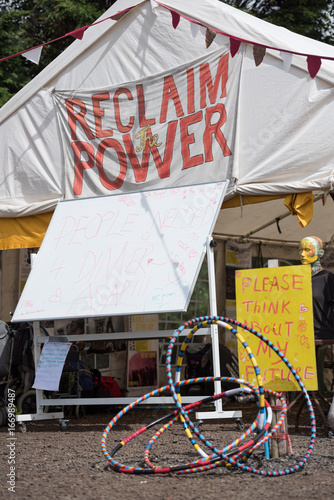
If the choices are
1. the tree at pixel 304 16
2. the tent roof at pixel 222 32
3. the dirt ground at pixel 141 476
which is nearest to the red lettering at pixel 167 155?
the tent roof at pixel 222 32

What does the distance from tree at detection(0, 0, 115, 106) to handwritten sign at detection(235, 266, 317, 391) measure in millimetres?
8462

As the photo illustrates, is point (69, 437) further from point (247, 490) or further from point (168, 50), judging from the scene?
point (168, 50)

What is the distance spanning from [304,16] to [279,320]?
10230 millimetres

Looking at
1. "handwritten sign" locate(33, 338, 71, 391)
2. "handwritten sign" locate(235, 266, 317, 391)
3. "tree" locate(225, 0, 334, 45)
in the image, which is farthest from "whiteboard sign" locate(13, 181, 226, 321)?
"tree" locate(225, 0, 334, 45)

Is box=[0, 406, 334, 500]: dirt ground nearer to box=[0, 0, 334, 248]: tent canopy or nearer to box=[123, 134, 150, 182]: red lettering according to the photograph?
box=[0, 0, 334, 248]: tent canopy

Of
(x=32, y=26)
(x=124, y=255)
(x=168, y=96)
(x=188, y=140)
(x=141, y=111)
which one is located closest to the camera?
(x=124, y=255)

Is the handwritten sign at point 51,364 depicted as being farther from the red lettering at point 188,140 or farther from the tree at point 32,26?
the tree at point 32,26

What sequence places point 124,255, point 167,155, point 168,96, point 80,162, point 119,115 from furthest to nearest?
point 80,162 < point 119,115 < point 168,96 < point 167,155 < point 124,255

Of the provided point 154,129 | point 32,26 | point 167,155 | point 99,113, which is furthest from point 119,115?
point 32,26

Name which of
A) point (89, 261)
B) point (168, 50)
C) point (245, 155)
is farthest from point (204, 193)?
point (168, 50)

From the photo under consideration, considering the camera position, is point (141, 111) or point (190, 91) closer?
point (190, 91)

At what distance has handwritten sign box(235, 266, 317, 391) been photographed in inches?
188

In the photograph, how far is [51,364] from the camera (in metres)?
6.25

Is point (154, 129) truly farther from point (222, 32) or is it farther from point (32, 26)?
point (32, 26)
